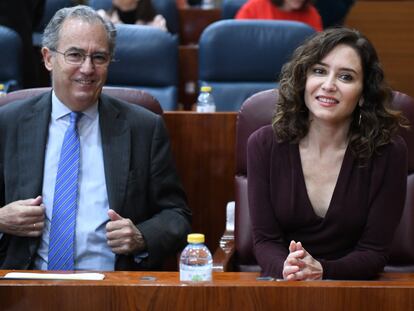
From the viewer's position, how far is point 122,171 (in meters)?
2.28

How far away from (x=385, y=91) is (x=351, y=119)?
0.36 feet

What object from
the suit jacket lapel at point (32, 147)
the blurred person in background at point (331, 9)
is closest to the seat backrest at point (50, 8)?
the blurred person in background at point (331, 9)

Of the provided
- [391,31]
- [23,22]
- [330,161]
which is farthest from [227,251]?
[391,31]

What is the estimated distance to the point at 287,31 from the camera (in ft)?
12.0

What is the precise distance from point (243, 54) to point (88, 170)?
1535mm

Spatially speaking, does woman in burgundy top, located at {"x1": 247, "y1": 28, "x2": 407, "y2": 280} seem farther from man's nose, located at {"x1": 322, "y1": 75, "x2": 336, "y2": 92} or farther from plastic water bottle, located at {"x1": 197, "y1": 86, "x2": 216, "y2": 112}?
plastic water bottle, located at {"x1": 197, "y1": 86, "x2": 216, "y2": 112}

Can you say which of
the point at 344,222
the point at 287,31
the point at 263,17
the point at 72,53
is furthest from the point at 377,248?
the point at 263,17

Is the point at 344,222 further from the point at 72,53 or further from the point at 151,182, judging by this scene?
the point at 72,53

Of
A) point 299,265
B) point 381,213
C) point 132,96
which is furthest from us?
point 132,96

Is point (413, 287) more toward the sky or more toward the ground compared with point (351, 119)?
more toward the ground

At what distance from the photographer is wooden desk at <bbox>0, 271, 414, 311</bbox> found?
1554mm

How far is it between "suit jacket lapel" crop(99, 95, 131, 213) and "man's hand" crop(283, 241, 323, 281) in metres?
0.51

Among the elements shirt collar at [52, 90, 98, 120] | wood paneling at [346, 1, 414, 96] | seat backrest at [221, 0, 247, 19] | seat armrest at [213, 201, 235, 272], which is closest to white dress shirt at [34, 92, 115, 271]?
shirt collar at [52, 90, 98, 120]

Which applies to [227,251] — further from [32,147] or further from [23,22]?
[23,22]
